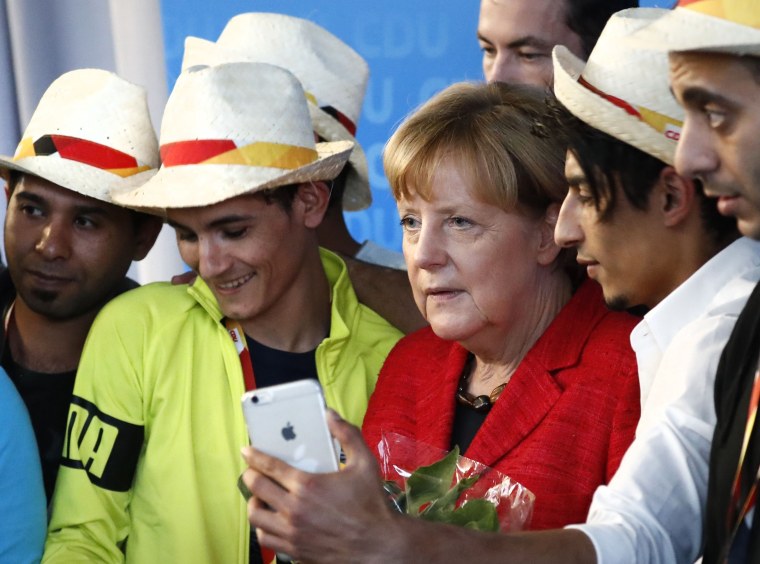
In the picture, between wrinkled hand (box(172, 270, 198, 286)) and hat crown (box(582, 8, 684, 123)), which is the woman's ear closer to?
hat crown (box(582, 8, 684, 123))

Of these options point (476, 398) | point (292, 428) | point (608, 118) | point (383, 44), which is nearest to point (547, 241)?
point (476, 398)

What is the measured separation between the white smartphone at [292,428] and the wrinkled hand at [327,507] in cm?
2

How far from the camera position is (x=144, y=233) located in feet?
10.2

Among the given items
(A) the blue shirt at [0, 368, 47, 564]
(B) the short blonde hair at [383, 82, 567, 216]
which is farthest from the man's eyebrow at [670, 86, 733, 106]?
(A) the blue shirt at [0, 368, 47, 564]

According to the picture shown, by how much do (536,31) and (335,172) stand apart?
61 centimetres

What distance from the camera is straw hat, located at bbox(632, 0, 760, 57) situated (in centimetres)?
160

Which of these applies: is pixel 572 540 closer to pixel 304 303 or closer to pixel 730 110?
pixel 730 110

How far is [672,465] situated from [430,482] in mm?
378

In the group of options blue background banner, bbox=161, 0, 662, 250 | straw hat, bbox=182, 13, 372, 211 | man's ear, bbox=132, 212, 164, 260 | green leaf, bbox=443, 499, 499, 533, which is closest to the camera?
green leaf, bbox=443, 499, 499, 533

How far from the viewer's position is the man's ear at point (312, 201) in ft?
9.11

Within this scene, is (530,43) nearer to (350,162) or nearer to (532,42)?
(532,42)

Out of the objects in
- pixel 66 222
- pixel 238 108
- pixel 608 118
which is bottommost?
pixel 66 222

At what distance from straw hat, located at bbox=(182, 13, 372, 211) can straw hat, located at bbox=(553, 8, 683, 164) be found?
1.21m

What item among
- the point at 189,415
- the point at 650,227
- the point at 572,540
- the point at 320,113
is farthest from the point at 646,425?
the point at 320,113
